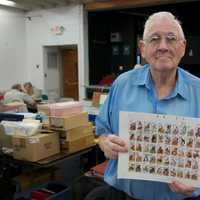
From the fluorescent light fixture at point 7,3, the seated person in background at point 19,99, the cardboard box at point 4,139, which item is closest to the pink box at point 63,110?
the cardboard box at point 4,139

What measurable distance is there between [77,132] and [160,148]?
1757mm

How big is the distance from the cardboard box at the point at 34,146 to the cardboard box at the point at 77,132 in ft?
0.33

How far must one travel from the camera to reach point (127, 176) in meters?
1.30

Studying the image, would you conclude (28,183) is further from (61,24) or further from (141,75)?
(61,24)

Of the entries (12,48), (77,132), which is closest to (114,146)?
(77,132)

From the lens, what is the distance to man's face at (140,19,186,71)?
1288 mm

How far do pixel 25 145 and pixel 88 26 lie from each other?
5.16m

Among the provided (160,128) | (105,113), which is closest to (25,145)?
(105,113)

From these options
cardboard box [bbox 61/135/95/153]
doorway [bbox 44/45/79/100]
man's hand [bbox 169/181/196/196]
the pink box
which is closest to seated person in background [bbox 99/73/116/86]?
doorway [bbox 44/45/79/100]

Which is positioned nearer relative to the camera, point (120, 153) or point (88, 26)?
point (120, 153)

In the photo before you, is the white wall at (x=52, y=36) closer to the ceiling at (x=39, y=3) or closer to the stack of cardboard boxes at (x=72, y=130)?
the ceiling at (x=39, y=3)

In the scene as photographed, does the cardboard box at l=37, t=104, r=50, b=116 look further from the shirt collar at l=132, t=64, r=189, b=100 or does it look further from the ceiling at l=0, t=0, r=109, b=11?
the ceiling at l=0, t=0, r=109, b=11

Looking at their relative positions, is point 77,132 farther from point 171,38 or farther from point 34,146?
point 171,38

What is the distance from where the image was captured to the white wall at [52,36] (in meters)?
7.18
